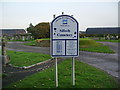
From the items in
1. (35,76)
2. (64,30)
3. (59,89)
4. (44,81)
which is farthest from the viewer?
(35,76)

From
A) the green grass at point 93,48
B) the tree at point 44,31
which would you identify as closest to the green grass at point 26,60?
the green grass at point 93,48

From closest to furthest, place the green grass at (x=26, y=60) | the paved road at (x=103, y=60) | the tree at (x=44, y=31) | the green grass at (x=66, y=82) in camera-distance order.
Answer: the green grass at (x=66, y=82), the paved road at (x=103, y=60), the green grass at (x=26, y=60), the tree at (x=44, y=31)

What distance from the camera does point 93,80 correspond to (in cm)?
605

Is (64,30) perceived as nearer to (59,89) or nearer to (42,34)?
(59,89)

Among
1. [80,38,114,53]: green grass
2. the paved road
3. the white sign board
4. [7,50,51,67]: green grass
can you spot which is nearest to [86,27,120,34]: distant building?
[80,38,114,53]: green grass

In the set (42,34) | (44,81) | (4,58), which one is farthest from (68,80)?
(42,34)

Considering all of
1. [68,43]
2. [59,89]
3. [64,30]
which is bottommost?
[59,89]

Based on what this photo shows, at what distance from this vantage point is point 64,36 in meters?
5.45

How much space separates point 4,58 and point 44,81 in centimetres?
464

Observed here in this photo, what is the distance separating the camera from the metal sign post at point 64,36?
17.7 feet

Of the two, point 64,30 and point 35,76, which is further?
point 35,76

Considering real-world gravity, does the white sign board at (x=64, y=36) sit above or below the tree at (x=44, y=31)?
below

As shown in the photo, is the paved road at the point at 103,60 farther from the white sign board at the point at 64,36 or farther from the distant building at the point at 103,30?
the distant building at the point at 103,30

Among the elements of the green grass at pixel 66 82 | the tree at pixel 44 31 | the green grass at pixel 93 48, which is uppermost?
the tree at pixel 44 31
